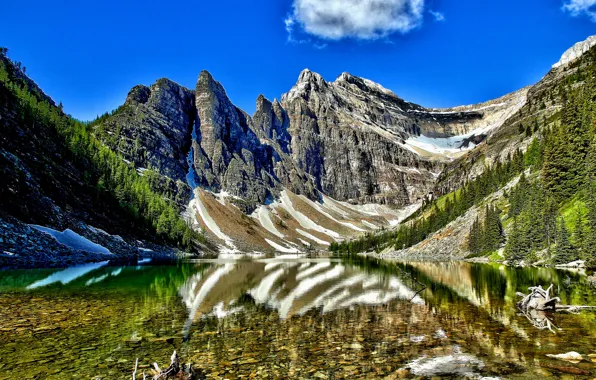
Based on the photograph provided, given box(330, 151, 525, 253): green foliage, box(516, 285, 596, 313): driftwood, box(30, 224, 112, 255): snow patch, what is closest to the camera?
box(516, 285, 596, 313): driftwood

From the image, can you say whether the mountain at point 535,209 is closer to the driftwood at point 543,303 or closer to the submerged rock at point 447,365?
the driftwood at point 543,303

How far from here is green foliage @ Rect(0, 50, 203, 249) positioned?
114 m

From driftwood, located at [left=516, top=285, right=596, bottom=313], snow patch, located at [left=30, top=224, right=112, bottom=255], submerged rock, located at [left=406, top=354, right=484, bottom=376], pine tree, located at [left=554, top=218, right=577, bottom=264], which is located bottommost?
submerged rock, located at [left=406, top=354, right=484, bottom=376]

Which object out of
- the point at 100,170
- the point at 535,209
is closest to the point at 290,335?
the point at 535,209

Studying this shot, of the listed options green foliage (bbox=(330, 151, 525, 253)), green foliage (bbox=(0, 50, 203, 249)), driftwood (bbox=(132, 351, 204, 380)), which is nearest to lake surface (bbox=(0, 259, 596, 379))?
driftwood (bbox=(132, 351, 204, 380))

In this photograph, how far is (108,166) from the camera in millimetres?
142375

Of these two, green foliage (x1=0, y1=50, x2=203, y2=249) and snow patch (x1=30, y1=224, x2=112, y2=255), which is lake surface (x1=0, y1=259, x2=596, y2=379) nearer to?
snow patch (x1=30, y1=224, x2=112, y2=255)

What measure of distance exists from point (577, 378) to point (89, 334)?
19.7 meters

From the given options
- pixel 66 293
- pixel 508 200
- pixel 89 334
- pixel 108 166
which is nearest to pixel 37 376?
pixel 89 334

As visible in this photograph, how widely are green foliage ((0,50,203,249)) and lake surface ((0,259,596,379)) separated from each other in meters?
94.3

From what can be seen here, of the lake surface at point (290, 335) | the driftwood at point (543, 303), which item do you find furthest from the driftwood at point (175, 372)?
the driftwood at point (543, 303)

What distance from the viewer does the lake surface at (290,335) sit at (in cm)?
1267

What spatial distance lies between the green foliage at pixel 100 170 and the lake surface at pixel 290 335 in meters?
94.3

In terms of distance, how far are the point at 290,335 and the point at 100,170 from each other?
133 m
